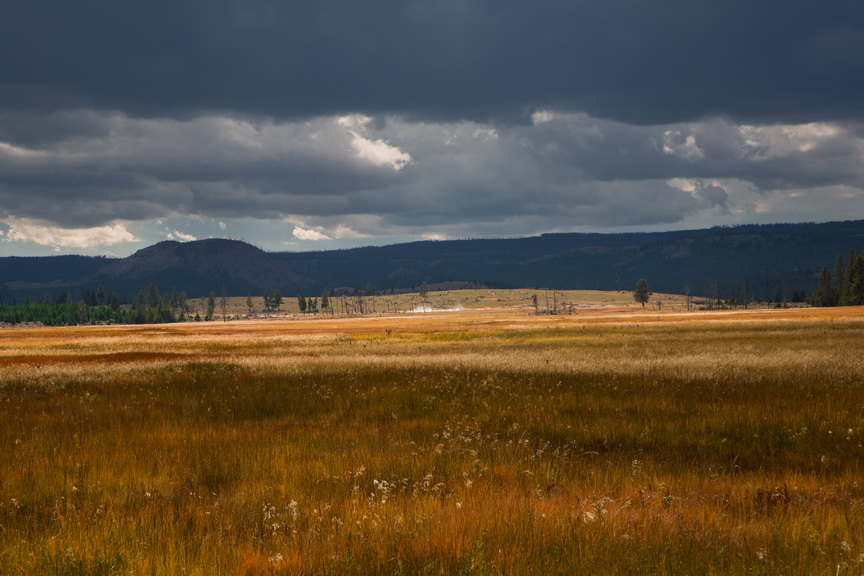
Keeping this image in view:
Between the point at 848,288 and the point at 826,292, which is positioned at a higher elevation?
the point at 848,288

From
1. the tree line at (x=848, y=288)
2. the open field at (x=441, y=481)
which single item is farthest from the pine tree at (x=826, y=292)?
the open field at (x=441, y=481)

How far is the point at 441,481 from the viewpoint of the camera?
27.4 feet

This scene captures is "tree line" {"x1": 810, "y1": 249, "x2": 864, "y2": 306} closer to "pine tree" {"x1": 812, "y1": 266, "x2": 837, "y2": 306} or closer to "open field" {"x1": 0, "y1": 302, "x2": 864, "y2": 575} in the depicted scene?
"pine tree" {"x1": 812, "y1": 266, "x2": 837, "y2": 306}

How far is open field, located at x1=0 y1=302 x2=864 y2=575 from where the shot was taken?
5.64 meters

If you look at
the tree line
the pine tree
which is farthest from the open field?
the pine tree

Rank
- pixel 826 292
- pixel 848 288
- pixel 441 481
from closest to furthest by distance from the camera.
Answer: pixel 441 481 → pixel 848 288 → pixel 826 292

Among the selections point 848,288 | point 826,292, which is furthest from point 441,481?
point 826,292

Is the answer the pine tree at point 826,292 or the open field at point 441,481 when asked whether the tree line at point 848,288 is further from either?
the open field at point 441,481

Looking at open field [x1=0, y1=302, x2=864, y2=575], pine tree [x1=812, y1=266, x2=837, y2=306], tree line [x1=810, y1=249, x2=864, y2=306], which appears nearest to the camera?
open field [x1=0, y1=302, x2=864, y2=575]

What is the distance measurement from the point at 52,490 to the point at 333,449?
410 cm

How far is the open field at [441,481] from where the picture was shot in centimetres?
564

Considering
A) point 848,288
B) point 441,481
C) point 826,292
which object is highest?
point 441,481

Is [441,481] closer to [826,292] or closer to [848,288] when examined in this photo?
[848,288]

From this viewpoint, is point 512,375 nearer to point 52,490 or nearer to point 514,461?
point 514,461
